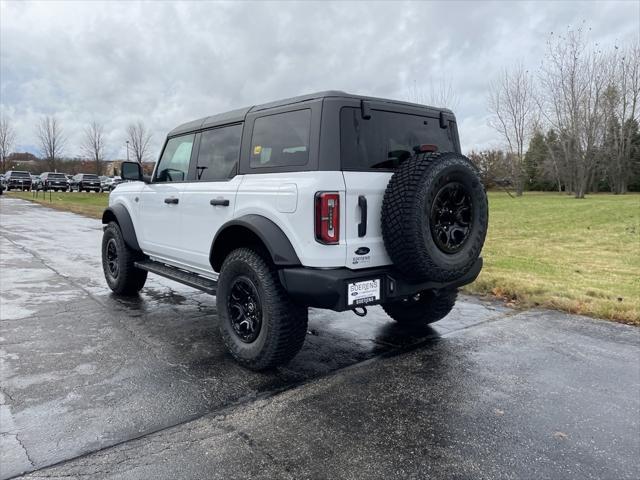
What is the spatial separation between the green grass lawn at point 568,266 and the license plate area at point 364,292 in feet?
10.7

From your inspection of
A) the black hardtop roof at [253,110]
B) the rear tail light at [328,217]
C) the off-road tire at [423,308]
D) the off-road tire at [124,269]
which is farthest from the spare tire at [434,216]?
the off-road tire at [124,269]

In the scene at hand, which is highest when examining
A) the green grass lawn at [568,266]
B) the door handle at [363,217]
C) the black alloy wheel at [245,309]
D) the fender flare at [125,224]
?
the door handle at [363,217]

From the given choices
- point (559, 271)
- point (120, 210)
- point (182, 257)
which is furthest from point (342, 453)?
point (559, 271)

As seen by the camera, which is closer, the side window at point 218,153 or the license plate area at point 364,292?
the license plate area at point 364,292

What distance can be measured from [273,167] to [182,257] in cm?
178

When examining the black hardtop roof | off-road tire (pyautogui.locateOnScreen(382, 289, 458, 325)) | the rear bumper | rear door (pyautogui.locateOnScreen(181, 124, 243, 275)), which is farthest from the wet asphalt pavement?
the black hardtop roof

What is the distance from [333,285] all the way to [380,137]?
4.04 feet

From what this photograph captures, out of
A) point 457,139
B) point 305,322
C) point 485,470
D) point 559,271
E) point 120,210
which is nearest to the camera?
point 485,470

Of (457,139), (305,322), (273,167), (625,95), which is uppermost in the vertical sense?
(625,95)

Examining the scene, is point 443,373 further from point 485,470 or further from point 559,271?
point 559,271

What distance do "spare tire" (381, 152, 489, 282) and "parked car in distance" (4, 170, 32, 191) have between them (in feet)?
168

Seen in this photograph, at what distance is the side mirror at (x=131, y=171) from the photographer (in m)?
5.30

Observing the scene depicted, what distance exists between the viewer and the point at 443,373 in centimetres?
370

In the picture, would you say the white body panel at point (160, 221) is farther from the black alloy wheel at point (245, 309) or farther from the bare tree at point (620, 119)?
the bare tree at point (620, 119)
